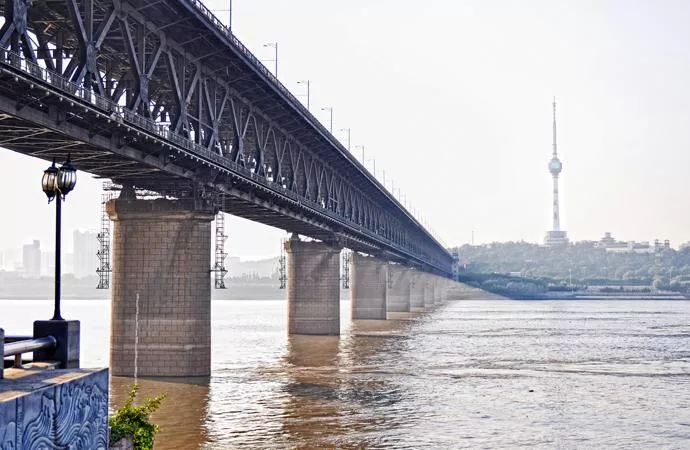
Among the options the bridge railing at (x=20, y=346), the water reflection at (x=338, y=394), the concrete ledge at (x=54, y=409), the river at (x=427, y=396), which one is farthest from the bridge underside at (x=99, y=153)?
the concrete ledge at (x=54, y=409)

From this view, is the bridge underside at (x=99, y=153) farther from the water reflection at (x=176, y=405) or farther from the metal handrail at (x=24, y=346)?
the metal handrail at (x=24, y=346)

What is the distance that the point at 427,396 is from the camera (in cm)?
4634

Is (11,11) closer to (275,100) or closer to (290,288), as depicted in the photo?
(275,100)

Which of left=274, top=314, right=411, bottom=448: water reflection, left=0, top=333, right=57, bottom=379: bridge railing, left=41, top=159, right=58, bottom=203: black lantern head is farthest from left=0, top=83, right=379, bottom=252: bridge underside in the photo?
left=274, top=314, right=411, bottom=448: water reflection

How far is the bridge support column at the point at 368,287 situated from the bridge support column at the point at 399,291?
101 ft

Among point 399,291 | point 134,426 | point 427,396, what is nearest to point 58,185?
point 134,426

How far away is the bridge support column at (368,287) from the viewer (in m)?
137

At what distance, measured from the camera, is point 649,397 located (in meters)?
45.9

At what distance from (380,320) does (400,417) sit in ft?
314

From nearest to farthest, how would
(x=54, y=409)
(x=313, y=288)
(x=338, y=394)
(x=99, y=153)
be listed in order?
(x=54, y=409)
(x=99, y=153)
(x=338, y=394)
(x=313, y=288)

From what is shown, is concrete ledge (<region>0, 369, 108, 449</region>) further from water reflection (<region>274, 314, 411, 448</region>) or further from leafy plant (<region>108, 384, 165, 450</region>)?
water reflection (<region>274, 314, 411, 448</region>)

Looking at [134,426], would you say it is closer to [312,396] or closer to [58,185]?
[58,185]

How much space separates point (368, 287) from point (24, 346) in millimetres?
121647

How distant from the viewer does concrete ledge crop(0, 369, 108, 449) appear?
48.0 ft
